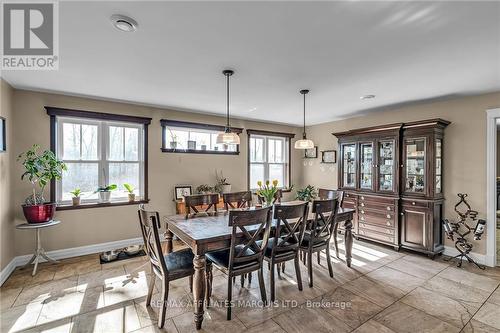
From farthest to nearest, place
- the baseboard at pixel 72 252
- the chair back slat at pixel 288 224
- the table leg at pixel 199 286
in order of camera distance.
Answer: the baseboard at pixel 72 252, the chair back slat at pixel 288 224, the table leg at pixel 199 286

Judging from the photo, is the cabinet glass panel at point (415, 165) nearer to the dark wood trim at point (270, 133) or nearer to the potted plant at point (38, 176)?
the dark wood trim at point (270, 133)

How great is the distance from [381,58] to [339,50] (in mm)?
505

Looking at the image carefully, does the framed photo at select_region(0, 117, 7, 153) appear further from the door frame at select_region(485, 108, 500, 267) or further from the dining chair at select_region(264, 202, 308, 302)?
the door frame at select_region(485, 108, 500, 267)

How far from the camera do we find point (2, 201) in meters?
3.03

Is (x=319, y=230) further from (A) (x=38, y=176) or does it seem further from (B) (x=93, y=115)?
(B) (x=93, y=115)

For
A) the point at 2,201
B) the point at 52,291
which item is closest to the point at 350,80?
A: the point at 52,291

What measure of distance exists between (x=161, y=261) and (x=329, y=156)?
461cm

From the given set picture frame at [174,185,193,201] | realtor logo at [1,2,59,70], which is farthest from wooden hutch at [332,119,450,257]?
realtor logo at [1,2,59,70]

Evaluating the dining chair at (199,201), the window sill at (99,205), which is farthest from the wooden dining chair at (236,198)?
the window sill at (99,205)

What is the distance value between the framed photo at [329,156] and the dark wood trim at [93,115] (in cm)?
395

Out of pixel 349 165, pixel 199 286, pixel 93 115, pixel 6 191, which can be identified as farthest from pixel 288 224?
pixel 6 191

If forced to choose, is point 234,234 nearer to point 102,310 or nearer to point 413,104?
point 102,310

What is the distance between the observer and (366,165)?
4.68m

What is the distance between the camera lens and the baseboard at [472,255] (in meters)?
3.54
